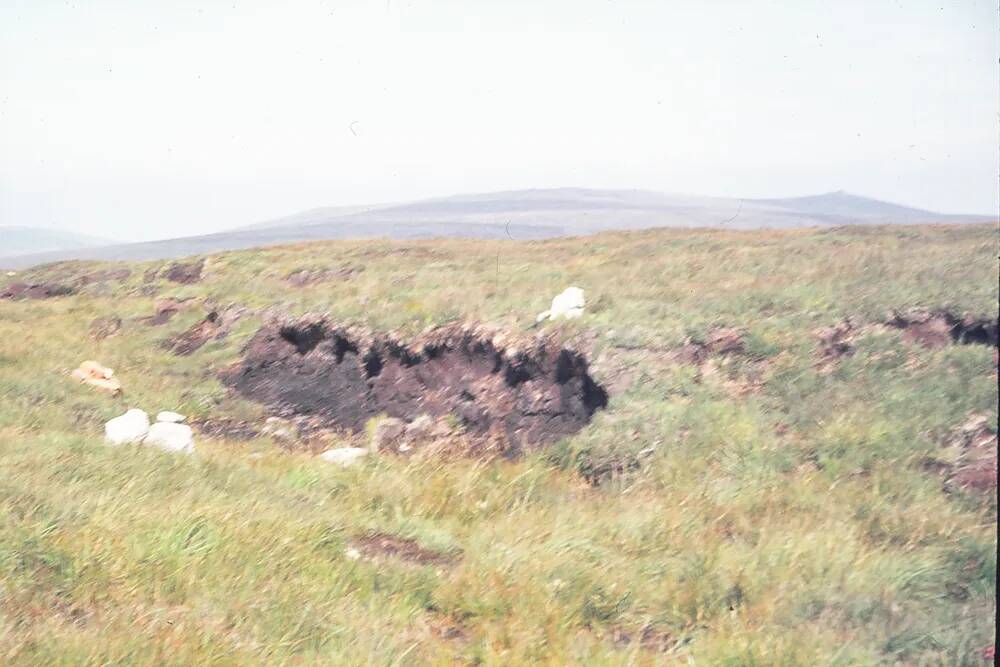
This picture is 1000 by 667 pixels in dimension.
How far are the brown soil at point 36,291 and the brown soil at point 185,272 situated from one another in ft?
14.2

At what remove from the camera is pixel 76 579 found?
4.10m

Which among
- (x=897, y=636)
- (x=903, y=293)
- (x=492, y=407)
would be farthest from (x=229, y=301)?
(x=897, y=636)

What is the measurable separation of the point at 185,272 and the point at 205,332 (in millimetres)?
11896

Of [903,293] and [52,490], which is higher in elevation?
[903,293]

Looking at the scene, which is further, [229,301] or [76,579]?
[229,301]

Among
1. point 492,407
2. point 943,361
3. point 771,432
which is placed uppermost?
point 943,361

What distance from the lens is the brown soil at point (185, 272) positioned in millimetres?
30828

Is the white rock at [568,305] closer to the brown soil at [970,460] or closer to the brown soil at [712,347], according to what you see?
the brown soil at [712,347]

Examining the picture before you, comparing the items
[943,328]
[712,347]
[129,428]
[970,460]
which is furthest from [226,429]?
[970,460]

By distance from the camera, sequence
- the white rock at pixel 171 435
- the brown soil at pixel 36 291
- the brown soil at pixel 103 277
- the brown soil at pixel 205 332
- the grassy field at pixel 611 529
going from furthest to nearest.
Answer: the brown soil at pixel 103 277 → the brown soil at pixel 36 291 → the brown soil at pixel 205 332 → the white rock at pixel 171 435 → the grassy field at pixel 611 529

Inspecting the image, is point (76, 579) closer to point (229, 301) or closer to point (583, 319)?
point (583, 319)

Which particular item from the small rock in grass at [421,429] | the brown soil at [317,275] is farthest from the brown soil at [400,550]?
the brown soil at [317,275]

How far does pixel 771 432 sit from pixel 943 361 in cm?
234

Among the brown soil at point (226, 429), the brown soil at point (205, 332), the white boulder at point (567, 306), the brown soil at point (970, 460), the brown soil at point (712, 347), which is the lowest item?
the brown soil at point (226, 429)
